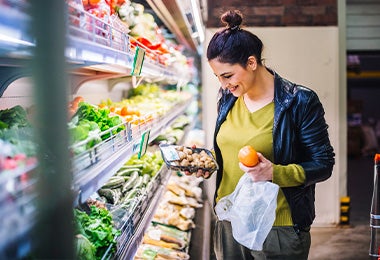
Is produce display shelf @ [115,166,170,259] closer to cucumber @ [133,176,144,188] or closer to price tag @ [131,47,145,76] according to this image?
cucumber @ [133,176,144,188]

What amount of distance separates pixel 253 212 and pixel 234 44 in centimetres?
73

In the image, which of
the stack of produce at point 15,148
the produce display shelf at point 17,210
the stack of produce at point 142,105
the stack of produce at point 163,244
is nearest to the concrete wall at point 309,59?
the stack of produce at point 142,105

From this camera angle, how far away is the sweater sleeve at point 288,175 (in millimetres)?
2059

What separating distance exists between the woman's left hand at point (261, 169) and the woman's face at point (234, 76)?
0.34m

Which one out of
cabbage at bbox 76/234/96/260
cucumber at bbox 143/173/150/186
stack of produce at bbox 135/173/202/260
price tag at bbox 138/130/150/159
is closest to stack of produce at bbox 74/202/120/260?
cabbage at bbox 76/234/96/260

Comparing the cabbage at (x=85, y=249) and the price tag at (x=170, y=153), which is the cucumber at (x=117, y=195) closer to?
the price tag at (x=170, y=153)

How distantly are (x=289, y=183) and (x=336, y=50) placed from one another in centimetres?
346

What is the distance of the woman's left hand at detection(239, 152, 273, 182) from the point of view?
2014 mm

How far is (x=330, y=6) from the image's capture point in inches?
208

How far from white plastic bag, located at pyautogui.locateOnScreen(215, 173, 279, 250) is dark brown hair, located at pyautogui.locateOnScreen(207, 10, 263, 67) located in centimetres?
51

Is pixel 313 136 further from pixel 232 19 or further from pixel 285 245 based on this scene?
pixel 232 19

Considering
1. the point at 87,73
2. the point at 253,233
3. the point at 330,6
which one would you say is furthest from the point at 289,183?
the point at 330,6

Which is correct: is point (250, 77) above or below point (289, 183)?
above

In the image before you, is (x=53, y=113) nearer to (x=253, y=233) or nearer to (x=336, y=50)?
(x=253, y=233)
